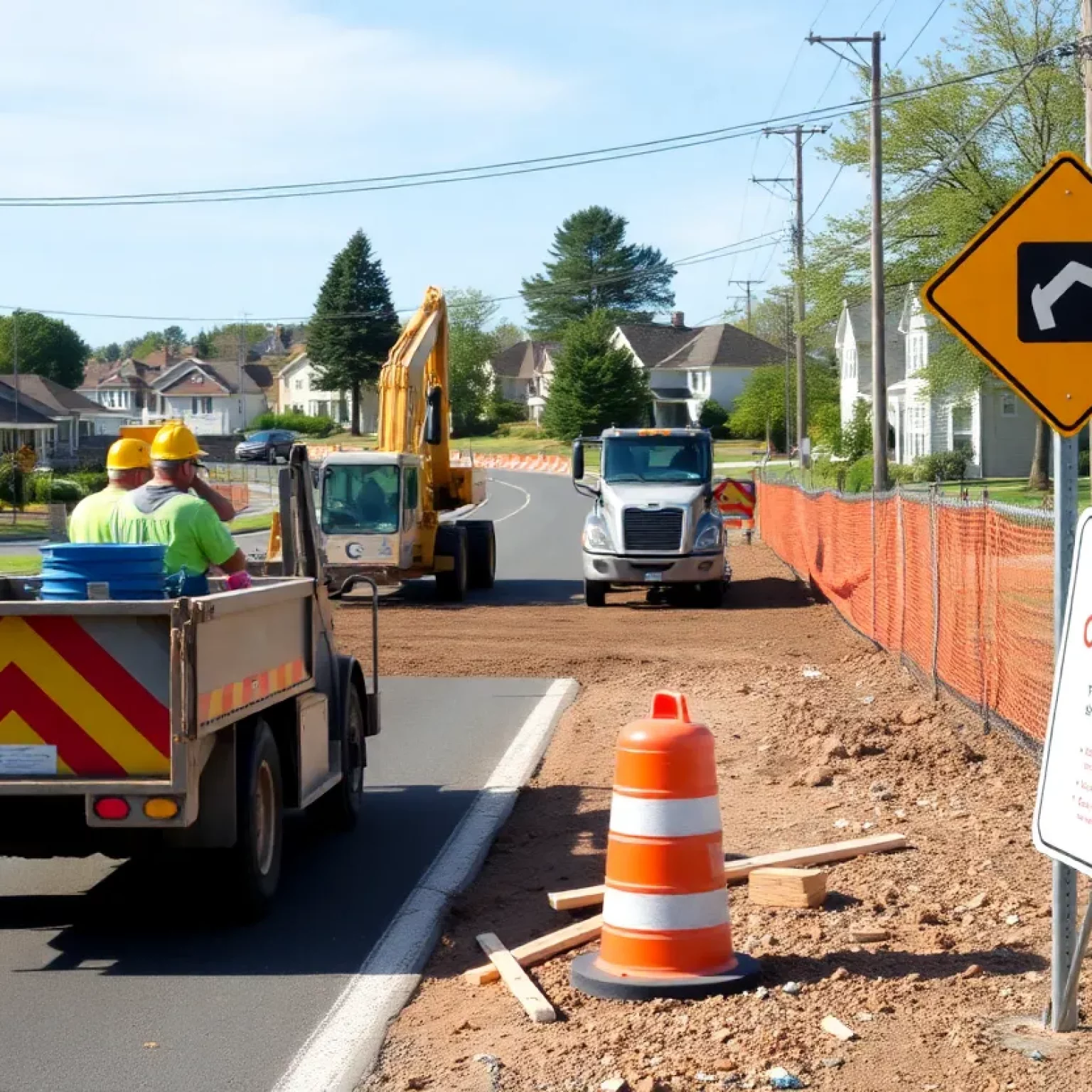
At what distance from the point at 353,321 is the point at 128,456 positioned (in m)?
106

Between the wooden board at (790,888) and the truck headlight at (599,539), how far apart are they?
17.5 metres

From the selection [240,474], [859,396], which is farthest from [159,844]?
[240,474]

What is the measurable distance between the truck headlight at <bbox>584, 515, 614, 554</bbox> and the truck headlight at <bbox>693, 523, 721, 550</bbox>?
1267 mm

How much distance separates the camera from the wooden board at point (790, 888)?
24.4 ft

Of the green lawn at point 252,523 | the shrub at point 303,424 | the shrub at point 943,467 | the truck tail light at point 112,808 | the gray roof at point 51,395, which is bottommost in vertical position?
the green lawn at point 252,523

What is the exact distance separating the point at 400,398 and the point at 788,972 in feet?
68.9

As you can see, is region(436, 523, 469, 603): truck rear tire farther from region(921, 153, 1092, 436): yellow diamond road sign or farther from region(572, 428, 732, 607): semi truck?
region(921, 153, 1092, 436): yellow diamond road sign

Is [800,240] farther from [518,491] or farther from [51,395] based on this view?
[51,395]

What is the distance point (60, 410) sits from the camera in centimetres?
9650

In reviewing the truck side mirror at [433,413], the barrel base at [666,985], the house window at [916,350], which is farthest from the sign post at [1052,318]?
the house window at [916,350]

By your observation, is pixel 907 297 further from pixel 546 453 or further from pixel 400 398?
pixel 546 453

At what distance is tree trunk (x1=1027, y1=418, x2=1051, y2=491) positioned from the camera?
168 ft

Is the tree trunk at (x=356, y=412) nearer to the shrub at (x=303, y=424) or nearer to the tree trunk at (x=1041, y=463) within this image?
the shrub at (x=303, y=424)

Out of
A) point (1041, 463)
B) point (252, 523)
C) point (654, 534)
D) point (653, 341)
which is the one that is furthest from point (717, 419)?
point (654, 534)
